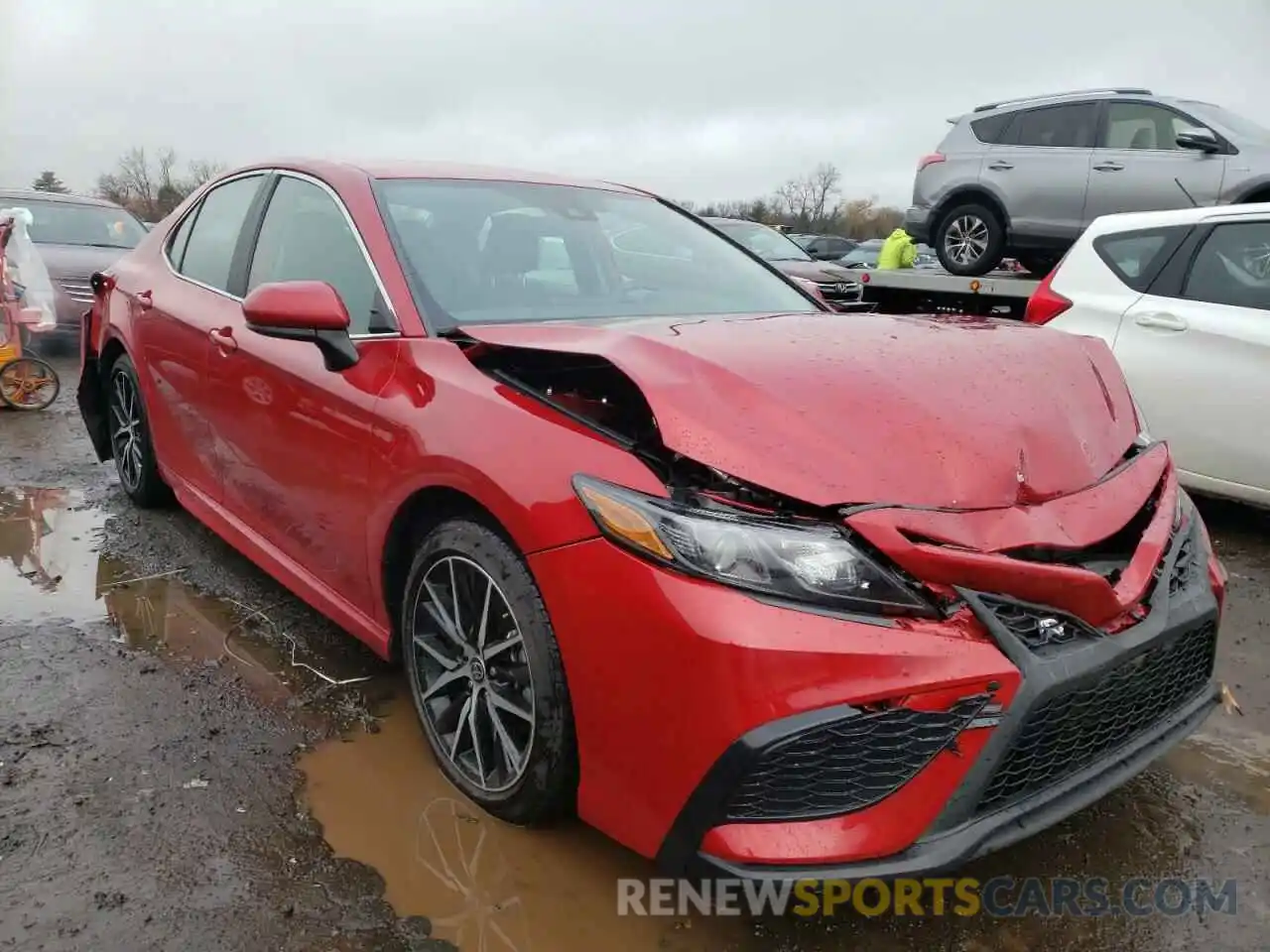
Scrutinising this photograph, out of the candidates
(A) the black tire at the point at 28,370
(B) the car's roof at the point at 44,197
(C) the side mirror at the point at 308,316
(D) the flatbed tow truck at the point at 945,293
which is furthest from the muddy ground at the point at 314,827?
(B) the car's roof at the point at 44,197

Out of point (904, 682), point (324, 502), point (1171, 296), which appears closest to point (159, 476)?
point (324, 502)

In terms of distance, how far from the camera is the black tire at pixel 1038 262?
Result: 8.10m

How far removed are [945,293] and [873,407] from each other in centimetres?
551

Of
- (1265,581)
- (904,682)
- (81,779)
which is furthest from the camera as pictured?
(1265,581)

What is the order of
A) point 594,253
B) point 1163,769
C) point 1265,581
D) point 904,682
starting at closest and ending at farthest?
point 904,682 → point 1163,769 → point 594,253 → point 1265,581

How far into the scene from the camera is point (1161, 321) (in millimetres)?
4605

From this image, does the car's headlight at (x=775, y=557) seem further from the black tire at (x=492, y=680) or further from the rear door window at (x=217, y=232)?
the rear door window at (x=217, y=232)

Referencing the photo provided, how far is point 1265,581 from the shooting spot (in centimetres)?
411

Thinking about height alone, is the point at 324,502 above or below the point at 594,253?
below

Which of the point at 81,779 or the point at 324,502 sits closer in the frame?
the point at 81,779

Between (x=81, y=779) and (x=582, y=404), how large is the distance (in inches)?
64.5

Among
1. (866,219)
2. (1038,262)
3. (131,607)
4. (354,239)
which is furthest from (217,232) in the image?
(866,219)

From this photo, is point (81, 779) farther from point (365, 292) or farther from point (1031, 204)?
point (1031, 204)

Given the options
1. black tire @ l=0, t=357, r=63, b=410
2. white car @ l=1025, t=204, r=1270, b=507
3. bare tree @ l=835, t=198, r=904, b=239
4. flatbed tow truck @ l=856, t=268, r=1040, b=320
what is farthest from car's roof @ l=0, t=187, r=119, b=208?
bare tree @ l=835, t=198, r=904, b=239
